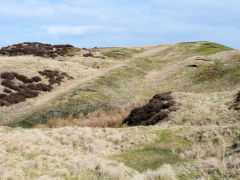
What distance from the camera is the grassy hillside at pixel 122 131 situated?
11.5 metres

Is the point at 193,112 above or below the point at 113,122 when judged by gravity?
above

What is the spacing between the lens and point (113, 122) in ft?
95.7

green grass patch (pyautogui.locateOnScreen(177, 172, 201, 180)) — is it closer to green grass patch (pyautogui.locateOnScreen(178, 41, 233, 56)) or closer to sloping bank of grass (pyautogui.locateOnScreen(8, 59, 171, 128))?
sloping bank of grass (pyautogui.locateOnScreen(8, 59, 171, 128))

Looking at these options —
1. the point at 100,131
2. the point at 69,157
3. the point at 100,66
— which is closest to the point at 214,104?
the point at 100,131

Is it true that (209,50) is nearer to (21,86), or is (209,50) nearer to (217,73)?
(217,73)

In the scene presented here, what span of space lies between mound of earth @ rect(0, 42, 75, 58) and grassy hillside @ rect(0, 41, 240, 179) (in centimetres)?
1382

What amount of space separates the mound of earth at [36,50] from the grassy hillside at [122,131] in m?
13.8

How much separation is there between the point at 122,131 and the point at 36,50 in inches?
2366

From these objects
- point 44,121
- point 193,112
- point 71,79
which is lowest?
point 44,121

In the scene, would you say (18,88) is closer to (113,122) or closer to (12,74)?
(12,74)

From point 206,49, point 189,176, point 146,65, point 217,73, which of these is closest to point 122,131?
point 189,176

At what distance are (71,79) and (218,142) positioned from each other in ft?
135

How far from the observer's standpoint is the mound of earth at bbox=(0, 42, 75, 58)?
69062 mm

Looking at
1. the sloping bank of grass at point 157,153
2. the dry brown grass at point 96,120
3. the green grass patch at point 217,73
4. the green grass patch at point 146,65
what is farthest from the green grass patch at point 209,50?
the sloping bank of grass at point 157,153
